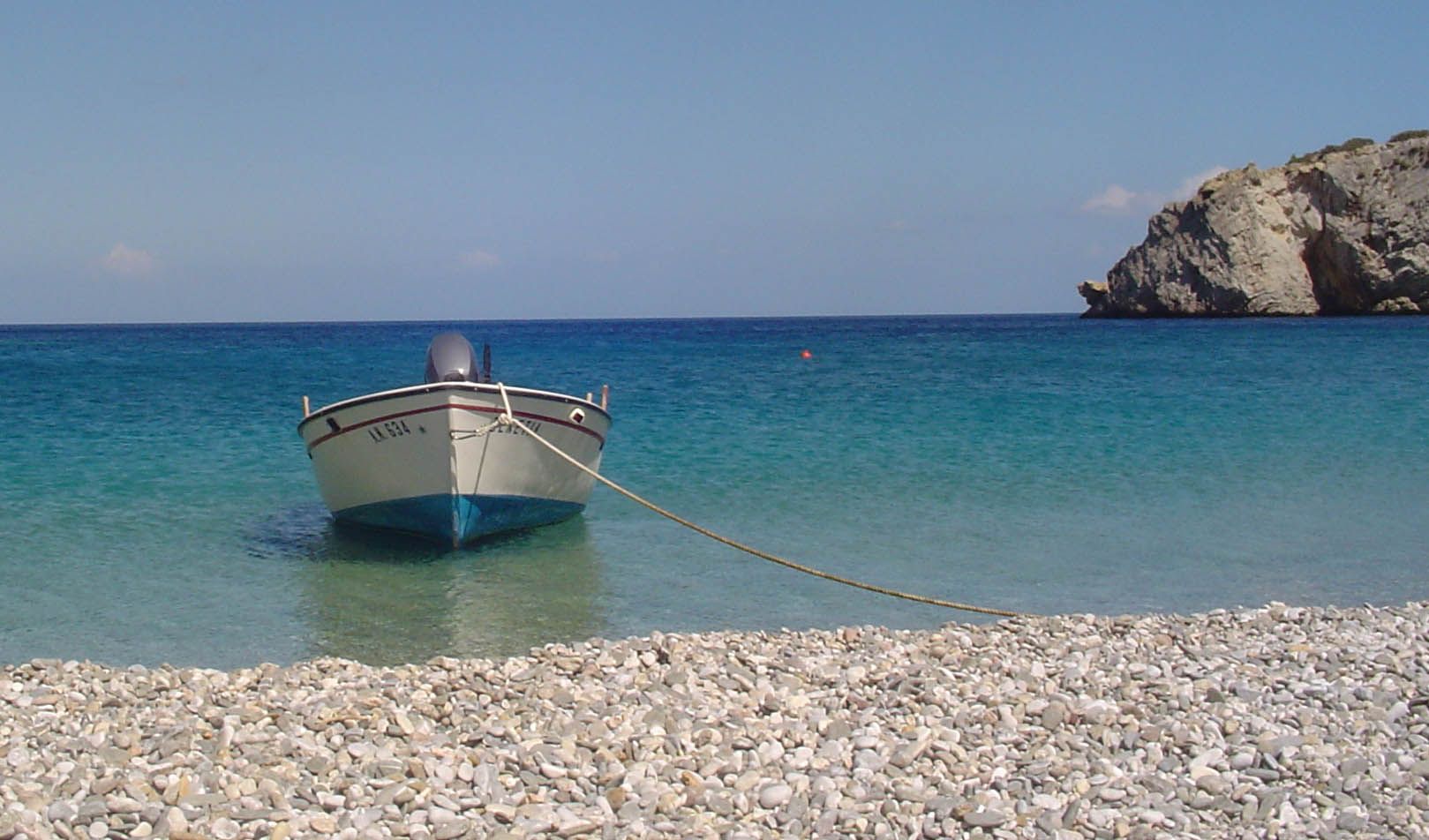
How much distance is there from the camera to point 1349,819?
5.07 meters

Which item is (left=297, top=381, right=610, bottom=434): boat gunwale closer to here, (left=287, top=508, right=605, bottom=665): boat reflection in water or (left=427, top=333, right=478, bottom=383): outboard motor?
(left=427, top=333, right=478, bottom=383): outboard motor

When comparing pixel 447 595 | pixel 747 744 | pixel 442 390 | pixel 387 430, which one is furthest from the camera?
pixel 387 430

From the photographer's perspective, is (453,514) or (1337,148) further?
(1337,148)

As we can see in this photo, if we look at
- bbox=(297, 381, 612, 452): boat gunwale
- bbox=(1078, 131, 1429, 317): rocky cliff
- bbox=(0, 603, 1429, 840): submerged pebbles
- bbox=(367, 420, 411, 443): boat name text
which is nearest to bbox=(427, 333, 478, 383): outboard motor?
bbox=(297, 381, 612, 452): boat gunwale

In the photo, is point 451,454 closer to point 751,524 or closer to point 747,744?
point 751,524

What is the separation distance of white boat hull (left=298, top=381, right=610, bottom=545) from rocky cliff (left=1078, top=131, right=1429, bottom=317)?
69341 millimetres

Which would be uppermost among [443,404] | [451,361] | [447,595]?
[451,361]

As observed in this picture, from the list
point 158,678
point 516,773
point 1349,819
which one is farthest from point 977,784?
point 158,678

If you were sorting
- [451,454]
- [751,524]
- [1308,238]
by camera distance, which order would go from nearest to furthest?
[451,454] < [751,524] < [1308,238]

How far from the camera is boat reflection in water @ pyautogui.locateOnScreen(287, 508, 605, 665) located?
31.1 ft

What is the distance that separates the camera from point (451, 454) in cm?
1241

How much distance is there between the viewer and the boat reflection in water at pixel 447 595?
947 centimetres

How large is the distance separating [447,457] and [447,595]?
72.4 inches

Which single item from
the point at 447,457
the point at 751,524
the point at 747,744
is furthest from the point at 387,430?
the point at 747,744
